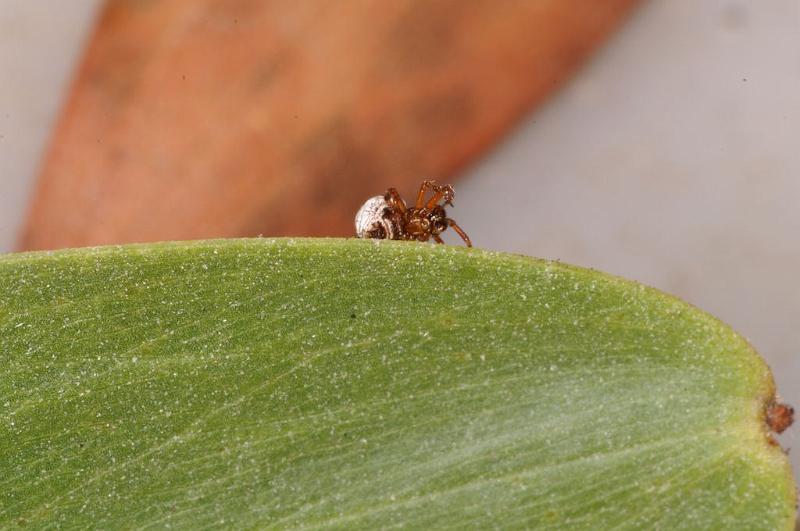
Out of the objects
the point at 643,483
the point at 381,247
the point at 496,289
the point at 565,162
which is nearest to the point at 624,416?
the point at 643,483

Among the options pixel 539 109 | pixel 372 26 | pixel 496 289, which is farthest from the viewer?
pixel 539 109

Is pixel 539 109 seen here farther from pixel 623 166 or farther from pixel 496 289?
pixel 496 289

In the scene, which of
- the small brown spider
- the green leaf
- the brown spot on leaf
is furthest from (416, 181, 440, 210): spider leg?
the brown spot on leaf

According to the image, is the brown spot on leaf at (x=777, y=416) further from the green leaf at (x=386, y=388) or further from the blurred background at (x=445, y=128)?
the blurred background at (x=445, y=128)

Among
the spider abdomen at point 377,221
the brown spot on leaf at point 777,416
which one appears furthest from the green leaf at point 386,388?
the spider abdomen at point 377,221

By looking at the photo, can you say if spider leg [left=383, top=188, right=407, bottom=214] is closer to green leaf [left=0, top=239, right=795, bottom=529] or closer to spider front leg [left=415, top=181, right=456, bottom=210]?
spider front leg [left=415, top=181, right=456, bottom=210]

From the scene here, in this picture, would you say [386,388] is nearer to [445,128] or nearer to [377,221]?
[377,221]
